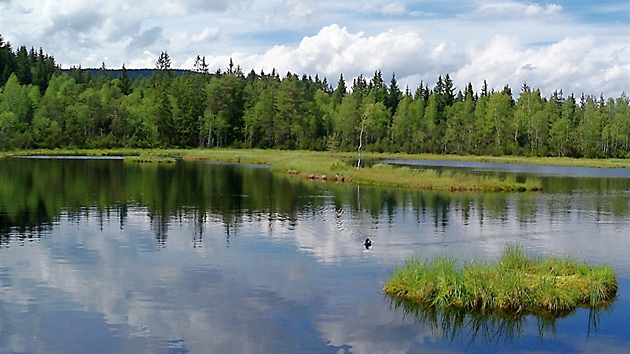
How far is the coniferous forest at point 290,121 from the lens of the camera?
13950 cm

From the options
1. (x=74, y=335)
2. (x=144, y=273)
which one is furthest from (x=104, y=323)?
(x=144, y=273)

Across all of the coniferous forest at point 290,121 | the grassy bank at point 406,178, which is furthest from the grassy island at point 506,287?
the coniferous forest at point 290,121

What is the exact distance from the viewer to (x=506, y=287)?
19.4 meters

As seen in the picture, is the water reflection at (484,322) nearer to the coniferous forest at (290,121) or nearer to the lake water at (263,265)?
the lake water at (263,265)

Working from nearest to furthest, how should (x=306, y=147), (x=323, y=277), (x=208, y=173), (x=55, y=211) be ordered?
(x=323, y=277) → (x=55, y=211) → (x=208, y=173) → (x=306, y=147)

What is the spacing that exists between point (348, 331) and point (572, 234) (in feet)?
71.2

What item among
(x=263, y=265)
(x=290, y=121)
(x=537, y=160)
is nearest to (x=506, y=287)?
(x=263, y=265)

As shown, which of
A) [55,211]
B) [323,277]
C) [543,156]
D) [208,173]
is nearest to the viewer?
[323,277]

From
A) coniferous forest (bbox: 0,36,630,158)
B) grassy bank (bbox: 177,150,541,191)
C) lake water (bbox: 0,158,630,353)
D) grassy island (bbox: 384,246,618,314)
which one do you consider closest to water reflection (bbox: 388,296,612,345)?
lake water (bbox: 0,158,630,353)

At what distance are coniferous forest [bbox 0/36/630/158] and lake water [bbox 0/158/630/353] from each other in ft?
296

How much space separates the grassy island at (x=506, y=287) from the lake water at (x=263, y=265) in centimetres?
62

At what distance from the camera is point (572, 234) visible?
34562 millimetres

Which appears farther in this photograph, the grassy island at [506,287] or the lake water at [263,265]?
the grassy island at [506,287]

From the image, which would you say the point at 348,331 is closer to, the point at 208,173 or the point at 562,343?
the point at 562,343
